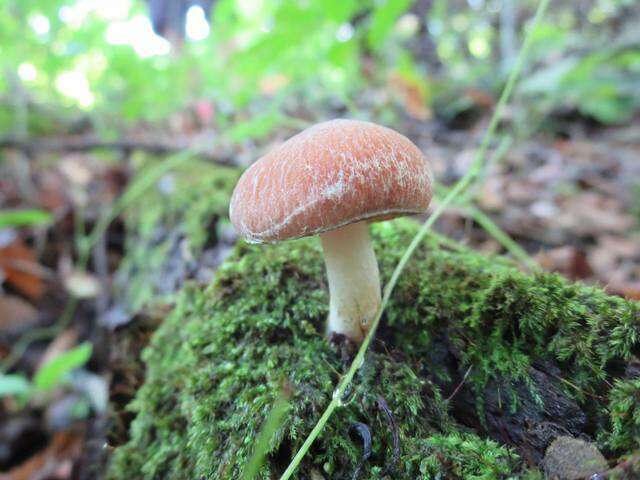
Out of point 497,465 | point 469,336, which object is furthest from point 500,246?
point 497,465

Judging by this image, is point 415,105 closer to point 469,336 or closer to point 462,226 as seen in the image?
point 462,226

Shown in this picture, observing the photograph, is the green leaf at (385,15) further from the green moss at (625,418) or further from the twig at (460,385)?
the green moss at (625,418)

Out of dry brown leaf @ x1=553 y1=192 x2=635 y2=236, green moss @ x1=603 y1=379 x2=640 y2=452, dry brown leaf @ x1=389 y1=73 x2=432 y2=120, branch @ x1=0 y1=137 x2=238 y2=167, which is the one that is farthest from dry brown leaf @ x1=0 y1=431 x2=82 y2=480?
dry brown leaf @ x1=389 y1=73 x2=432 y2=120

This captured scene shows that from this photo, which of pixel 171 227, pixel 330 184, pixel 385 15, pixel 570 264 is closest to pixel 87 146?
pixel 171 227

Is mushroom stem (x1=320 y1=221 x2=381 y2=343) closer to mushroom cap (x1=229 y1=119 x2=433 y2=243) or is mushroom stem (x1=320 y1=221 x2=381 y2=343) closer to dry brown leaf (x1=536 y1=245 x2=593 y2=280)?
mushroom cap (x1=229 y1=119 x2=433 y2=243)

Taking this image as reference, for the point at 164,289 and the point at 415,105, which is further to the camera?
the point at 415,105

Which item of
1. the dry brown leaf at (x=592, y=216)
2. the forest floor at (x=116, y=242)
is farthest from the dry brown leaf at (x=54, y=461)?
the dry brown leaf at (x=592, y=216)
